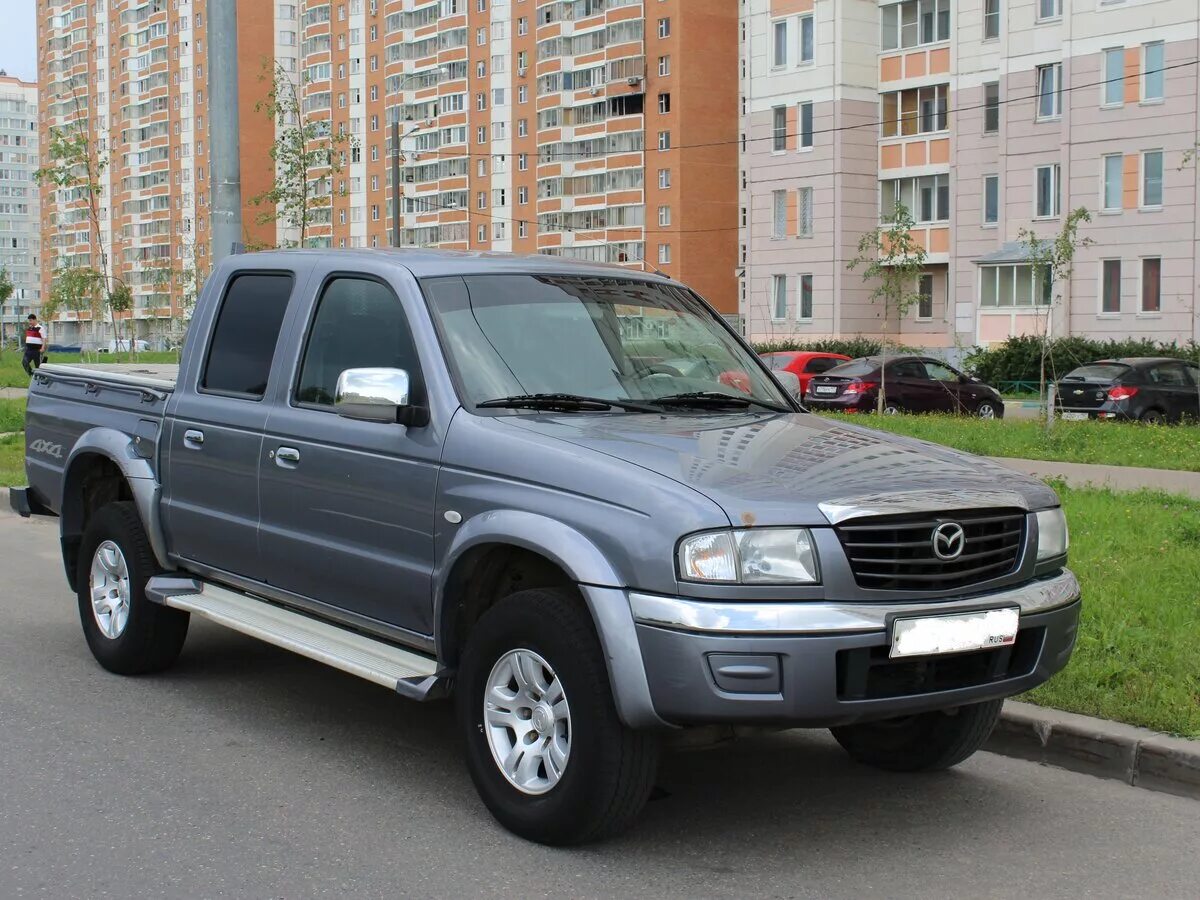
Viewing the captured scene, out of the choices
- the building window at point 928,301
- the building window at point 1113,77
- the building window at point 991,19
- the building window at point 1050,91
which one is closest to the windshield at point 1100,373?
the building window at point 1113,77

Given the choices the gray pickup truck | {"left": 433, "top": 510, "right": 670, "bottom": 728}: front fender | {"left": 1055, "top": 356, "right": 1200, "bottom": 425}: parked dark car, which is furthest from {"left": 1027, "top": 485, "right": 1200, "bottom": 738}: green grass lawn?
{"left": 1055, "top": 356, "right": 1200, "bottom": 425}: parked dark car

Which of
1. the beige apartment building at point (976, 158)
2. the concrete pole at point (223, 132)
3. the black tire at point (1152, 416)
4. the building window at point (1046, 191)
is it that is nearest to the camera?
the concrete pole at point (223, 132)

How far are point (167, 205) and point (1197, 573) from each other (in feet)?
400

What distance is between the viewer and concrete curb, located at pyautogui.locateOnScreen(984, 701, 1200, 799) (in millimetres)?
5508

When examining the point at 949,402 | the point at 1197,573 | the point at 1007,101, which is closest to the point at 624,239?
the point at 1007,101

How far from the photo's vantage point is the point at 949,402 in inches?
1200

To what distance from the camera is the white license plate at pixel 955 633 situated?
4.45 m

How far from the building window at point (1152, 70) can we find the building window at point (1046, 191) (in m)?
3.74

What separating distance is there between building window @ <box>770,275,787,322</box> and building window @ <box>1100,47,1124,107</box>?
1496 cm

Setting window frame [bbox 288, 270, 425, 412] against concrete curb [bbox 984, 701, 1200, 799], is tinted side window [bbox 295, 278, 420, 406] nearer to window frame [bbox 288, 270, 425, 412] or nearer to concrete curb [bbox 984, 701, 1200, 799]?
window frame [bbox 288, 270, 425, 412]

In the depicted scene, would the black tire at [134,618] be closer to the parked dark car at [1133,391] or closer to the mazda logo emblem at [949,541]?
the mazda logo emblem at [949,541]

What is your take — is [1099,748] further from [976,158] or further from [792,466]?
[976,158]

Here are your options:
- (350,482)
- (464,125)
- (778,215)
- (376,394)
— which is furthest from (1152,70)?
(464,125)

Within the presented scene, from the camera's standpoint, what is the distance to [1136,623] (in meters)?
7.24
